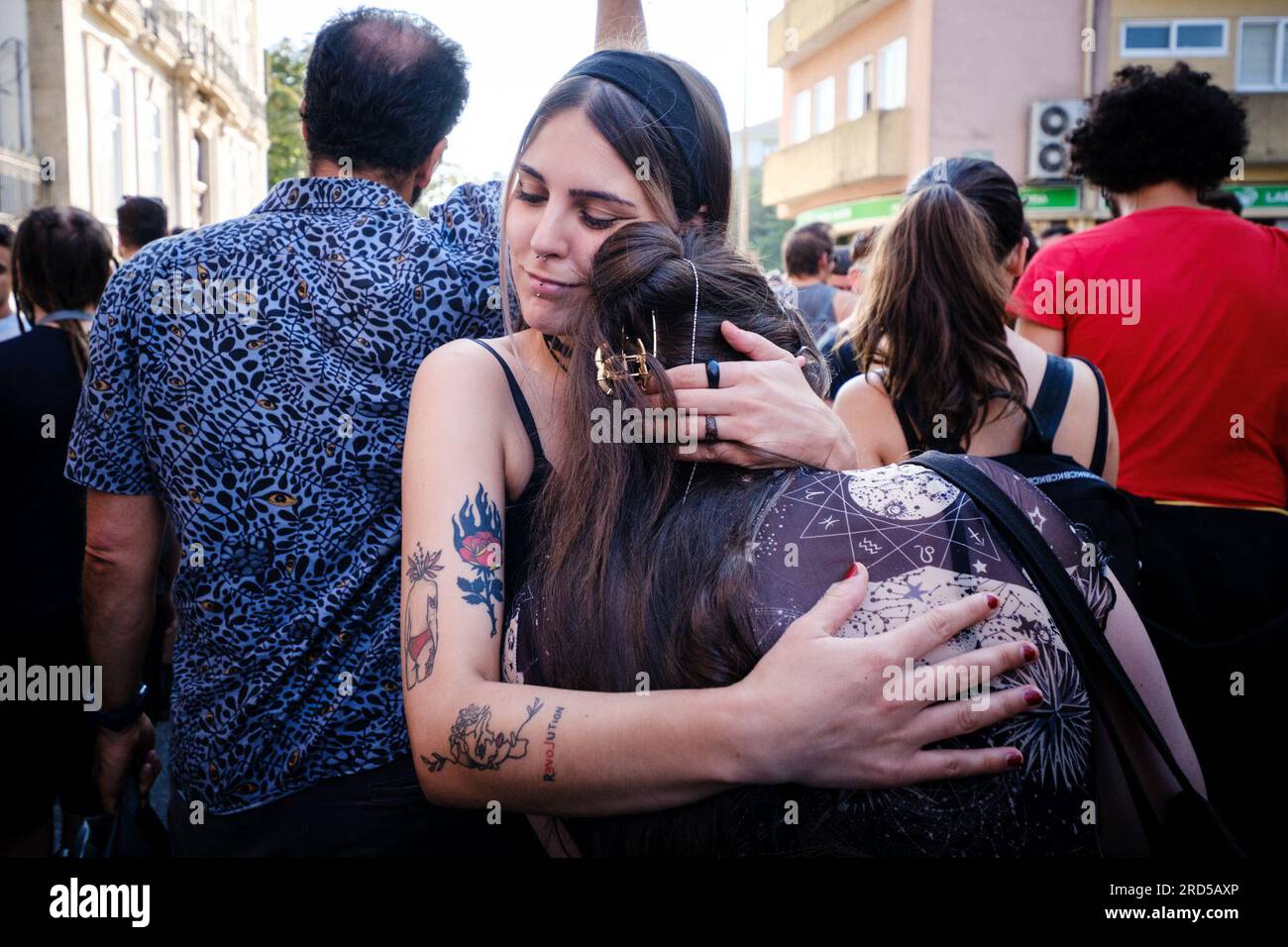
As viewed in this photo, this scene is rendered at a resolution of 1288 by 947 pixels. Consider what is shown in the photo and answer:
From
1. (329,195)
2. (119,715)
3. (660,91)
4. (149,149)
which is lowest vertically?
(119,715)

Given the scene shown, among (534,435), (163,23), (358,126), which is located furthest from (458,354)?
(163,23)

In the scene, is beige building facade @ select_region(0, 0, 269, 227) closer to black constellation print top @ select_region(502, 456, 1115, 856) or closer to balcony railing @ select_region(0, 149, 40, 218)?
balcony railing @ select_region(0, 149, 40, 218)

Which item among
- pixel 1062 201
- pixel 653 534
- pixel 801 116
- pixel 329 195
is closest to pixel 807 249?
pixel 329 195

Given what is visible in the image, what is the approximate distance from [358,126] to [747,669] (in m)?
1.49

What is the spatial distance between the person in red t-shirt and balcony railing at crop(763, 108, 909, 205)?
68.2 ft

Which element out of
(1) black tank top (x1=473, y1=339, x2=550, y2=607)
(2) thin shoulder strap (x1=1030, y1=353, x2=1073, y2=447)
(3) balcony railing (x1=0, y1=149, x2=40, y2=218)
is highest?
(3) balcony railing (x1=0, y1=149, x2=40, y2=218)

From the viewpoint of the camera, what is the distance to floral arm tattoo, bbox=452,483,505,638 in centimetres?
143

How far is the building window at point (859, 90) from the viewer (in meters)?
25.3

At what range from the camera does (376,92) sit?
7.15 ft

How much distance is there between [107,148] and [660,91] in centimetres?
1781

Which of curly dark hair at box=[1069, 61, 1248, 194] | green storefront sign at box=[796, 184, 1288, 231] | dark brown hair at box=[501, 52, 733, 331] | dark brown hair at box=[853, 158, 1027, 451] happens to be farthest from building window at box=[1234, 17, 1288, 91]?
dark brown hair at box=[501, 52, 733, 331]

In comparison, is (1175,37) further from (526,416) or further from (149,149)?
(526,416)

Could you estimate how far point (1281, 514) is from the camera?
9.34ft

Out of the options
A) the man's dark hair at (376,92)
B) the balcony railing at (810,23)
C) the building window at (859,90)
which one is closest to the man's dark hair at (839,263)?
the man's dark hair at (376,92)
